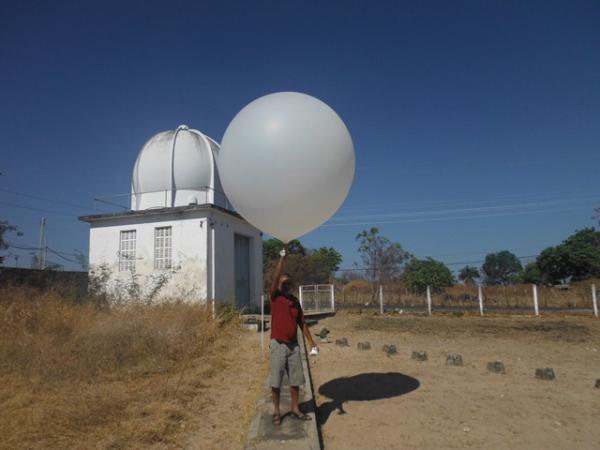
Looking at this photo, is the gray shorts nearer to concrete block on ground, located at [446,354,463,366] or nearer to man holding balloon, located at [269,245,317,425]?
man holding balloon, located at [269,245,317,425]

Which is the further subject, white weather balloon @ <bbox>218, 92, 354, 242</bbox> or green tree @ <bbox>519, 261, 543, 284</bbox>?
green tree @ <bbox>519, 261, 543, 284</bbox>

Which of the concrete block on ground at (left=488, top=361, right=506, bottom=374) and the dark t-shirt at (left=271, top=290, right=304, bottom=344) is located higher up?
the dark t-shirt at (left=271, top=290, right=304, bottom=344)

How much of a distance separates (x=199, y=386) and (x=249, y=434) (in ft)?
7.87

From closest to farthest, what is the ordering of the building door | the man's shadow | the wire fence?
the man's shadow
the building door
the wire fence

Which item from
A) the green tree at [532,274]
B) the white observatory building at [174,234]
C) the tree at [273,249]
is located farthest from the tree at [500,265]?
the white observatory building at [174,234]

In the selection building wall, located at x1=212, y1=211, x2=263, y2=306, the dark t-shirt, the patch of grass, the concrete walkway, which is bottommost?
the patch of grass

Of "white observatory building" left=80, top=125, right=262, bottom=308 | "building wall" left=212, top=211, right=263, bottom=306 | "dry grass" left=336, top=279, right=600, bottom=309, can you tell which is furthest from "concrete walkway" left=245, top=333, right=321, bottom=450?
"dry grass" left=336, top=279, right=600, bottom=309

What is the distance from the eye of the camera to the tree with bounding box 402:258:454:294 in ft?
92.3

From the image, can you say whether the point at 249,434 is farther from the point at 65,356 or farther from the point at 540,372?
the point at 540,372

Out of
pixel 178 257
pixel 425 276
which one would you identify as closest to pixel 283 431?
pixel 178 257

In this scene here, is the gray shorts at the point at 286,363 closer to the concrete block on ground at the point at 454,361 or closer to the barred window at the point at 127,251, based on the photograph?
the concrete block on ground at the point at 454,361

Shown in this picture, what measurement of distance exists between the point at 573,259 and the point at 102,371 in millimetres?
35232

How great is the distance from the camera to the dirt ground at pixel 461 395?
13.8ft

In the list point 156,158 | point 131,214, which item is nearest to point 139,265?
point 131,214
